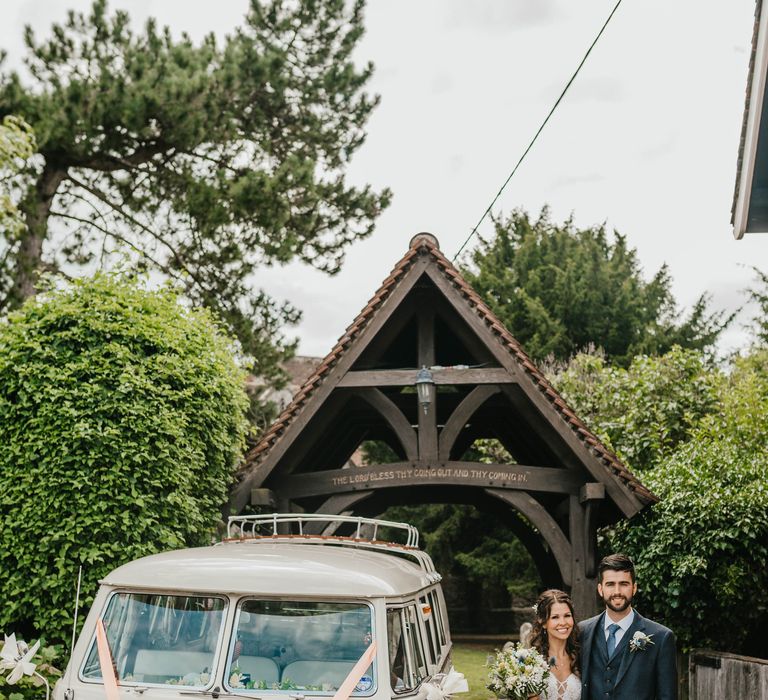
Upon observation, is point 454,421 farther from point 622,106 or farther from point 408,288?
point 622,106

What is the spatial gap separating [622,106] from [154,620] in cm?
1190

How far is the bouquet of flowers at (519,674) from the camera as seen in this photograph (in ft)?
18.0

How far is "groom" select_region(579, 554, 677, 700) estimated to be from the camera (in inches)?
203

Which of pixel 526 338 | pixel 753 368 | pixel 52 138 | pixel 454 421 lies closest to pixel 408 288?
pixel 454 421

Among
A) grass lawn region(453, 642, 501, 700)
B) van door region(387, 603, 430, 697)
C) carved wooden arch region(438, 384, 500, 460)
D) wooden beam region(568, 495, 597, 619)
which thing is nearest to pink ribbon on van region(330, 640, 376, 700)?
van door region(387, 603, 430, 697)

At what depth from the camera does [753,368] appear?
21.1m

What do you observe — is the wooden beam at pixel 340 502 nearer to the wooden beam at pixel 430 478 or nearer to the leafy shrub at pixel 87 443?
the wooden beam at pixel 430 478

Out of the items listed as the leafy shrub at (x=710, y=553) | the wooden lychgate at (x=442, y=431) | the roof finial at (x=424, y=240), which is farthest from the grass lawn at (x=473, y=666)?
the roof finial at (x=424, y=240)

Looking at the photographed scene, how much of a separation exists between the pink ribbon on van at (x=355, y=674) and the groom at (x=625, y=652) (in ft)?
4.32

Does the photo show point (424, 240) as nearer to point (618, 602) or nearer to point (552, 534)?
point (552, 534)

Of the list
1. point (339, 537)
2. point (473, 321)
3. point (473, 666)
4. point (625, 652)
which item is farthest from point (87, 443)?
point (473, 666)

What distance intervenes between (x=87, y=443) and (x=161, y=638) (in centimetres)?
273

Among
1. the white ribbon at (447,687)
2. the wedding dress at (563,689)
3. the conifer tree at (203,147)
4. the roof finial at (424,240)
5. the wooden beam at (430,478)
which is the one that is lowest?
the wedding dress at (563,689)

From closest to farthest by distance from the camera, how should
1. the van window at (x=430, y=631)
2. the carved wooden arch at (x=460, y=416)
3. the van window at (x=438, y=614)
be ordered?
the van window at (x=430, y=631) → the van window at (x=438, y=614) → the carved wooden arch at (x=460, y=416)
